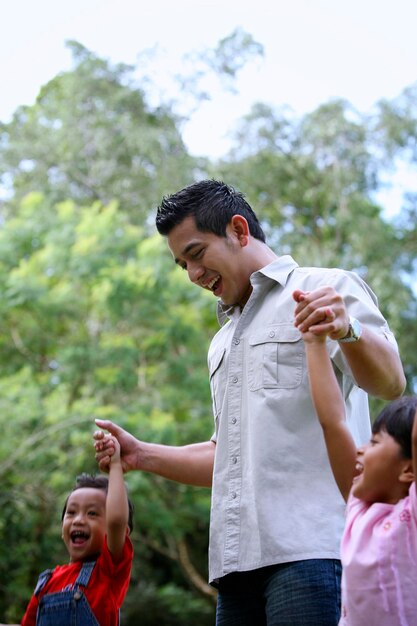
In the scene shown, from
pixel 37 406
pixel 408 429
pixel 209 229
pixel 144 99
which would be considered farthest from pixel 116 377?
pixel 408 429

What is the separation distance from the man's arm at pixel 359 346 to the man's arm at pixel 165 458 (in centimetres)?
67

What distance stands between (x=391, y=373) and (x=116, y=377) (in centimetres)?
835

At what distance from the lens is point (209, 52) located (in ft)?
51.8

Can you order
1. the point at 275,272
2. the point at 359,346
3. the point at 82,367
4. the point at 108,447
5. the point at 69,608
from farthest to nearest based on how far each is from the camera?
the point at 82,367 < the point at 69,608 < the point at 108,447 < the point at 275,272 < the point at 359,346

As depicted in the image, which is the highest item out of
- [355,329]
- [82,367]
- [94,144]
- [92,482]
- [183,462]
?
[94,144]

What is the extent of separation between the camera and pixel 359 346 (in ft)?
5.95

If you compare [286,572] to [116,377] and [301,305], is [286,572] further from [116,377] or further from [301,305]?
[116,377]

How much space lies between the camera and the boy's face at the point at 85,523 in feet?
9.07

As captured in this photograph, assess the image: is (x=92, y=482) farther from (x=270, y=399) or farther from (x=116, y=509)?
(x=270, y=399)

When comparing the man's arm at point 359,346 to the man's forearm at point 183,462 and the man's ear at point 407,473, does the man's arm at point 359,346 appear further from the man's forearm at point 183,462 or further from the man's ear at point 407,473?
the man's forearm at point 183,462

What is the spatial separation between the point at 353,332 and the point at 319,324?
4.2 inches

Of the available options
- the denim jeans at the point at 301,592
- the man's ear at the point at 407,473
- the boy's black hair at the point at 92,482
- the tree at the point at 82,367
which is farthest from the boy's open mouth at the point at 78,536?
the tree at the point at 82,367

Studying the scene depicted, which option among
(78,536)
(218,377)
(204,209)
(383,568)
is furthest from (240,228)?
(78,536)

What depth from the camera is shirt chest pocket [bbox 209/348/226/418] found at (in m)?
2.25
